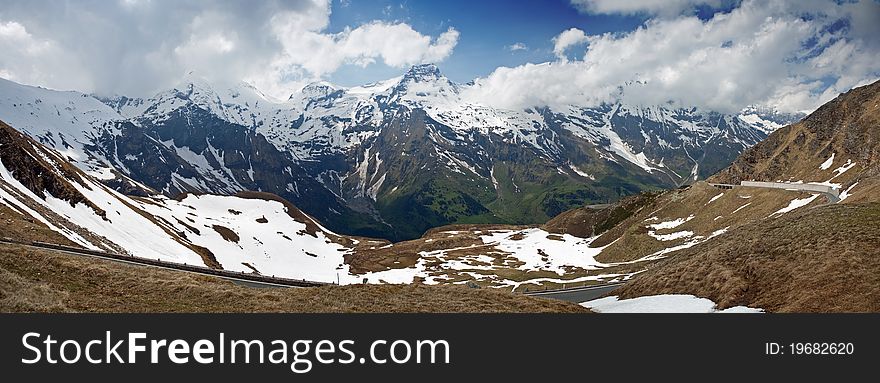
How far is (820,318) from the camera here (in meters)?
17.4

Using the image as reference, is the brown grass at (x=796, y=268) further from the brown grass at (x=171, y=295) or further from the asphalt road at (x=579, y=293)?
the asphalt road at (x=579, y=293)

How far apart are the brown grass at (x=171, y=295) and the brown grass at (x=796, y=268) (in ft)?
34.5

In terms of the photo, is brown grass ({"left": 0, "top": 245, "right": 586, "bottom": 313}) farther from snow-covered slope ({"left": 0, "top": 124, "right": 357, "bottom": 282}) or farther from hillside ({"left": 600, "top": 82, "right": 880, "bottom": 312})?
snow-covered slope ({"left": 0, "top": 124, "right": 357, "bottom": 282})

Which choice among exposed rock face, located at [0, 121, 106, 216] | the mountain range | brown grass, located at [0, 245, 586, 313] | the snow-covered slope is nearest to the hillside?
the mountain range

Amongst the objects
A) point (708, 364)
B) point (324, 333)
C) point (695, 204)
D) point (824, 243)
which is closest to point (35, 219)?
point (324, 333)

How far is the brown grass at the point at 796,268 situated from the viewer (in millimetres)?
25688

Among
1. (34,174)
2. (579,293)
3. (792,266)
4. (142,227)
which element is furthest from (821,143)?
(34,174)

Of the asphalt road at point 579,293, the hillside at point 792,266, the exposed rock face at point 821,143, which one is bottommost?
the asphalt road at point 579,293

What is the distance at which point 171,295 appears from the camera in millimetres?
26922

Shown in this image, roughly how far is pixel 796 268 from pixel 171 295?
122 feet

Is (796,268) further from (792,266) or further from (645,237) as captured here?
(645,237)

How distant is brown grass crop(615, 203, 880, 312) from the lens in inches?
1011

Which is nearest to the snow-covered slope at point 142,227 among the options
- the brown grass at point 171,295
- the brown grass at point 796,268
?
the brown grass at point 171,295

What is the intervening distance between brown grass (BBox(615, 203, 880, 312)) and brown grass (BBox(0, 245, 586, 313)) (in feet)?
34.5
